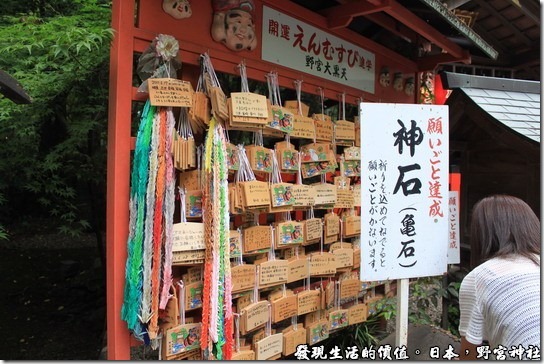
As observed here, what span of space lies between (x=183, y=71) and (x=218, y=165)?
0.78 meters

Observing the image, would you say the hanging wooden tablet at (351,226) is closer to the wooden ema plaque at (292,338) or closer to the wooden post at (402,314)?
the wooden ema plaque at (292,338)

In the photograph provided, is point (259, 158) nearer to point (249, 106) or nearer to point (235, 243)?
point (249, 106)

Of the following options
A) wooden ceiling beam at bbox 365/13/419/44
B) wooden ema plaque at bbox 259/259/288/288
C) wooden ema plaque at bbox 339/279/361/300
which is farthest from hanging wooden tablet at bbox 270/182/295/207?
wooden ceiling beam at bbox 365/13/419/44

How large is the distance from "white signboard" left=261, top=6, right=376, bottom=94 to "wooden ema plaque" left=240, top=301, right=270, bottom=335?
2.03 metres

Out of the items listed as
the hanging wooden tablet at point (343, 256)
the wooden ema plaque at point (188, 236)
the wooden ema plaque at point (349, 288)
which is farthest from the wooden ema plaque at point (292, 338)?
the wooden ema plaque at point (188, 236)

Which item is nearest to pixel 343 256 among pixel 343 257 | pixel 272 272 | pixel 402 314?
pixel 343 257

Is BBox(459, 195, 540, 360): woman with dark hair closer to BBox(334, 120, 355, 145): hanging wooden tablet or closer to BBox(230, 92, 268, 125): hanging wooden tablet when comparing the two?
BBox(230, 92, 268, 125): hanging wooden tablet

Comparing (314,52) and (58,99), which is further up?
(314,52)

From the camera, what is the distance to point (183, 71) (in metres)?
2.96

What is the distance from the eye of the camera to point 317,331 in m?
3.86

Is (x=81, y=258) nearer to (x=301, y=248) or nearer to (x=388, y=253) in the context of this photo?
(x=301, y=248)

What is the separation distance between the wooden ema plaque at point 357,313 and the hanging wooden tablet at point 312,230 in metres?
1.03

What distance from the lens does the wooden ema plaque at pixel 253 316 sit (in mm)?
3123

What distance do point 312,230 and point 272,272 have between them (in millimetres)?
612
